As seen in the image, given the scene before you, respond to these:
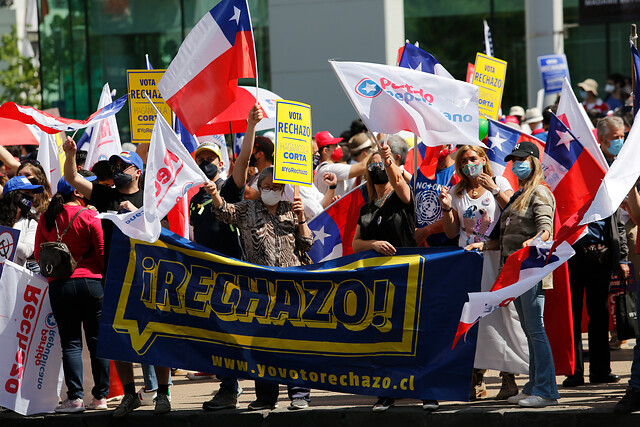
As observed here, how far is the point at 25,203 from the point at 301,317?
2.83 metres

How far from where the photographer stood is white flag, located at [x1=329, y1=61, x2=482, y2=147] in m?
7.54

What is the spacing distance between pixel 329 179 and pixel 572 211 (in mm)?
2704

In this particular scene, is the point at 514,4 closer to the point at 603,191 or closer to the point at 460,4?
the point at 460,4

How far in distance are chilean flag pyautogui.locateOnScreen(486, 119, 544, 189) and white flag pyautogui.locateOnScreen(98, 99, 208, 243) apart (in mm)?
2877

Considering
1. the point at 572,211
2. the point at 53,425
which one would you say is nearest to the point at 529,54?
the point at 572,211

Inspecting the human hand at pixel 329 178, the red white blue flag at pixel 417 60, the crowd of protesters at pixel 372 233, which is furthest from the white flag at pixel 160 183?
the red white blue flag at pixel 417 60

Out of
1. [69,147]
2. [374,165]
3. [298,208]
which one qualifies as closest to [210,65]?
[69,147]

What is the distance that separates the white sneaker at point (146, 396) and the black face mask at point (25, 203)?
1.84 metres

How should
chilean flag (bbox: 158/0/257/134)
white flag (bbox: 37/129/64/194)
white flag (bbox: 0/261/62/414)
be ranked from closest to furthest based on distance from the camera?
white flag (bbox: 0/261/62/414) < chilean flag (bbox: 158/0/257/134) < white flag (bbox: 37/129/64/194)

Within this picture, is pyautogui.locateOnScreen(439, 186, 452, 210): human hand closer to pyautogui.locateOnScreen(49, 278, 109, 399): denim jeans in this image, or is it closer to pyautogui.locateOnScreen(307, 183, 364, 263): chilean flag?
pyautogui.locateOnScreen(307, 183, 364, 263): chilean flag

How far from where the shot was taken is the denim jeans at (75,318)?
8.04 meters

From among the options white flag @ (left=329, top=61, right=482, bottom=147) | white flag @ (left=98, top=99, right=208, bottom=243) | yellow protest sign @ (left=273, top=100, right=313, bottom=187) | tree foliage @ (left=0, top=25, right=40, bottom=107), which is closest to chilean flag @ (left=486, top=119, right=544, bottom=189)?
white flag @ (left=329, top=61, right=482, bottom=147)

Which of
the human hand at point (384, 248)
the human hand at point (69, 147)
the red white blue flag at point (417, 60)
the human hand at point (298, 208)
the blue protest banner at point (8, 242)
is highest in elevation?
the red white blue flag at point (417, 60)

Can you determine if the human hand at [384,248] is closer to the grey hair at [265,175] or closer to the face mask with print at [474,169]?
the face mask with print at [474,169]
